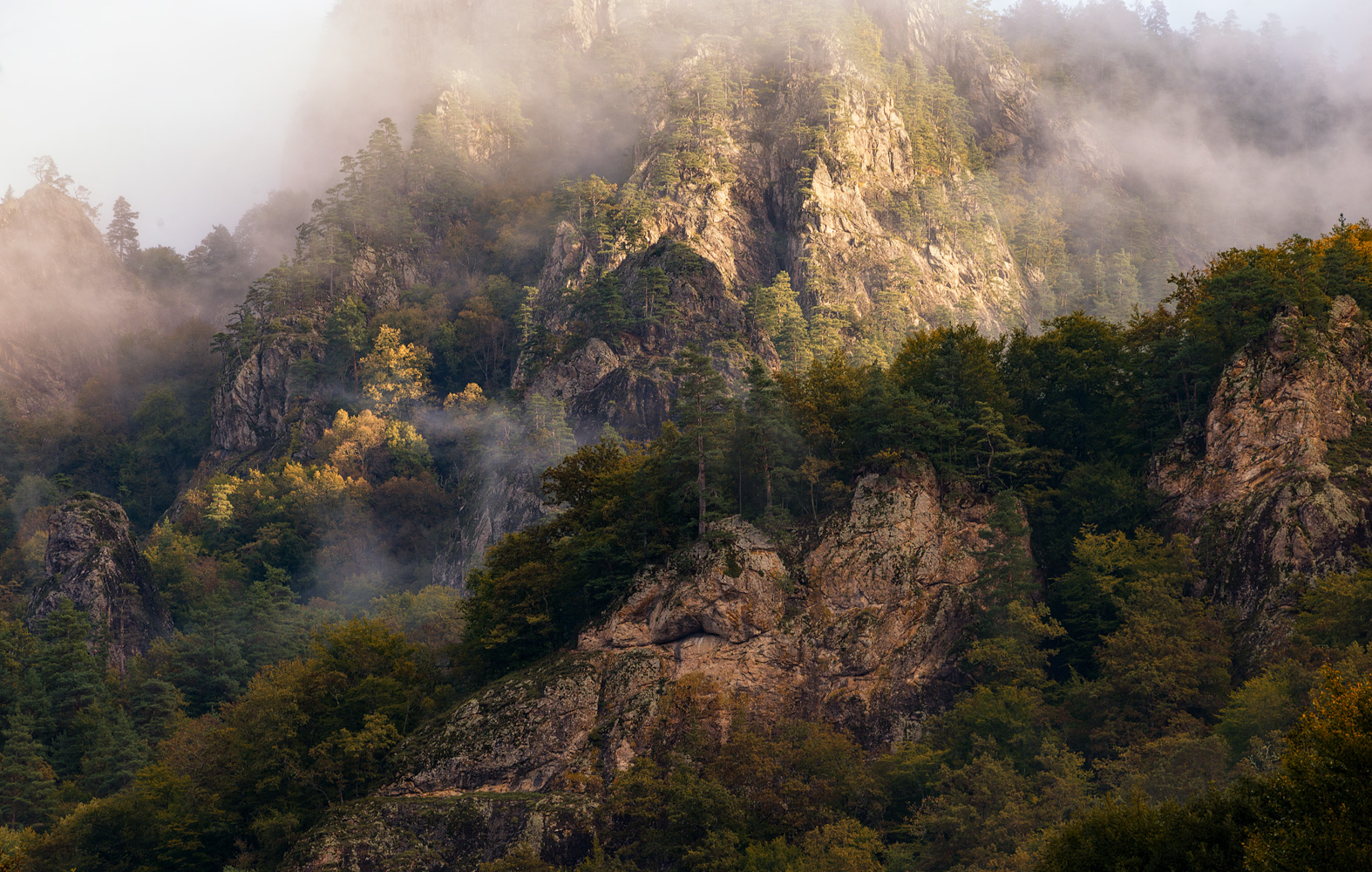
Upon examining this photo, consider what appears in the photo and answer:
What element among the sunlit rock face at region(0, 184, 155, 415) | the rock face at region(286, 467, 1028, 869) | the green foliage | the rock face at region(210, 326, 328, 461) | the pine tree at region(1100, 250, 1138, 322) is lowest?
the rock face at region(286, 467, 1028, 869)

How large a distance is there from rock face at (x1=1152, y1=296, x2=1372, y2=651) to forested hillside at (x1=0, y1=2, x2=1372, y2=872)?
0.79 ft

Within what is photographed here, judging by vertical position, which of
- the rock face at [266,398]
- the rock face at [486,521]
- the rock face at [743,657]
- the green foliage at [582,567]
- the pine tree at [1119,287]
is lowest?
the rock face at [743,657]

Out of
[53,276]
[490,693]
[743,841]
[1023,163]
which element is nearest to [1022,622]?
[743,841]

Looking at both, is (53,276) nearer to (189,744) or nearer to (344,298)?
(344,298)

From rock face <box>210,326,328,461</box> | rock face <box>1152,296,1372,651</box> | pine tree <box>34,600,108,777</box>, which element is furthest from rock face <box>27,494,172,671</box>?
rock face <box>1152,296,1372,651</box>

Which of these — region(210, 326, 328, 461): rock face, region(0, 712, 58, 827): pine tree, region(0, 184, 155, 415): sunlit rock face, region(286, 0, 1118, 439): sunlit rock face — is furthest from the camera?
region(0, 184, 155, 415): sunlit rock face

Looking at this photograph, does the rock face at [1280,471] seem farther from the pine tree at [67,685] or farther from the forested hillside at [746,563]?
the pine tree at [67,685]

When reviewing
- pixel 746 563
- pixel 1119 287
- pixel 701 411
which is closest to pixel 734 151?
pixel 1119 287

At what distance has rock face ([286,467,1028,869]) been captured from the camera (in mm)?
54438

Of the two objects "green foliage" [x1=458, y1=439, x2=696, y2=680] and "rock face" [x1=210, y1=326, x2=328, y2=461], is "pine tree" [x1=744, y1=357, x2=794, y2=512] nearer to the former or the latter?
"green foliage" [x1=458, y1=439, x2=696, y2=680]

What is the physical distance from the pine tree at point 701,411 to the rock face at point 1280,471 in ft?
91.4

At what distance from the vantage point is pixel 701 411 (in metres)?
63.9

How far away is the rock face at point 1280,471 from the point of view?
53.7 meters

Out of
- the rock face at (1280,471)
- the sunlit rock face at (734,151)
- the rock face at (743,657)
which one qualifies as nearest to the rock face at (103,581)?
the sunlit rock face at (734,151)
